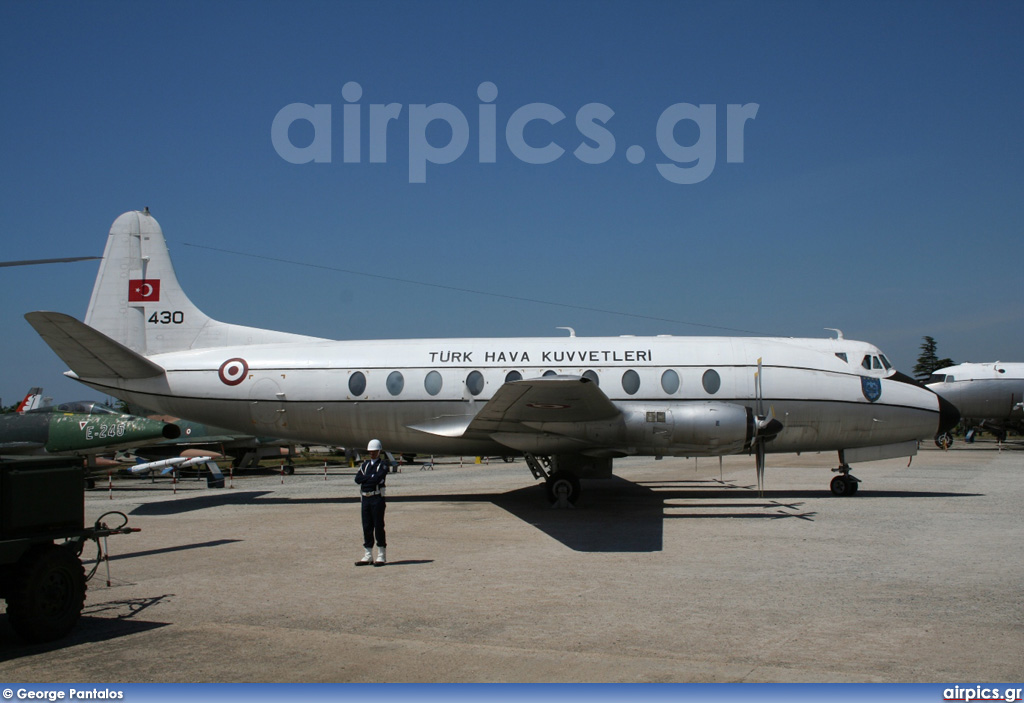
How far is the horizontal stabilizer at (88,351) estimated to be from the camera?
14328 mm

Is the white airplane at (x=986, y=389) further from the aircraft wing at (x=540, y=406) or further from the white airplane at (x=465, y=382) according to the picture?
the aircraft wing at (x=540, y=406)

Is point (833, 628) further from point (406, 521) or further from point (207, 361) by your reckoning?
point (207, 361)

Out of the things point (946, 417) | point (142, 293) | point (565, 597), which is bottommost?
point (565, 597)

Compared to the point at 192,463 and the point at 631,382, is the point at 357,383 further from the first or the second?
the point at 192,463

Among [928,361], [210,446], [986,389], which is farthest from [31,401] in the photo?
[928,361]

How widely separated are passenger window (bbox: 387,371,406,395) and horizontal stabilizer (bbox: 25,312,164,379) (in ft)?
16.4

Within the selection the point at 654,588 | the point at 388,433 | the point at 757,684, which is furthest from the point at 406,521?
the point at 757,684

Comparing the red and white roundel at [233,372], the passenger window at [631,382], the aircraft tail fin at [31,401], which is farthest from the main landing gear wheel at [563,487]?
the aircraft tail fin at [31,401]

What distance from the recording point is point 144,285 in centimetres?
1762

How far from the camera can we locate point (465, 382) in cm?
1634

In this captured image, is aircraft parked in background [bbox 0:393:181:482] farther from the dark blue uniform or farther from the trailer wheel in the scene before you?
the trailer wheel

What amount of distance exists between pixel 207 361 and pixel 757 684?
47.5ft

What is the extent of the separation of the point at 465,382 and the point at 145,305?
25.0ft

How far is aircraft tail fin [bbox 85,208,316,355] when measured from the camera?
1755 cm
